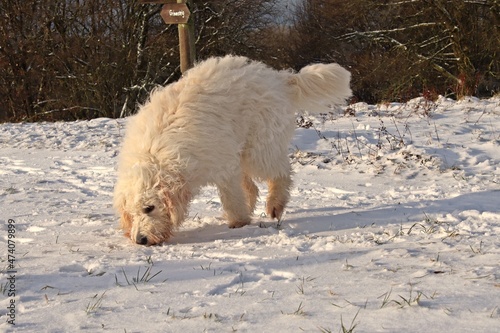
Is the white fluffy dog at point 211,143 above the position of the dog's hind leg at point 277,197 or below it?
above

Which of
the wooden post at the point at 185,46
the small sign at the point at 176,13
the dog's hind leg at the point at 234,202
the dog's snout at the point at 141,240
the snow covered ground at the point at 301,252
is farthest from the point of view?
the wooden post at the point at 185,46

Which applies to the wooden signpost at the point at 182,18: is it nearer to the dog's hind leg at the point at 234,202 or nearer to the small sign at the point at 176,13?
the small sign at the point at 176,13

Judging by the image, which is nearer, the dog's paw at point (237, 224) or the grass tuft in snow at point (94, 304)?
the grass tuft in snow at point (94, 304)

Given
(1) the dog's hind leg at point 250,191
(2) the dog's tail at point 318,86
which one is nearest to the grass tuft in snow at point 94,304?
(1) the dog's hind leg at point 250,191

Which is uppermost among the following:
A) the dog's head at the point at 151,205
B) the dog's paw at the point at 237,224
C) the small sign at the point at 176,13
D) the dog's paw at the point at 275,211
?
the small sign at the point at 176,13

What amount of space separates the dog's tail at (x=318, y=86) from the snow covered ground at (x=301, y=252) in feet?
3.16

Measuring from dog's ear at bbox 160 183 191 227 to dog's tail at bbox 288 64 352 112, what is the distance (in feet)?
5.10

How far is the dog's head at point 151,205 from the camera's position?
4191 millimetres

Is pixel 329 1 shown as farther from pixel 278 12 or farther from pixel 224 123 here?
pixel 224 123

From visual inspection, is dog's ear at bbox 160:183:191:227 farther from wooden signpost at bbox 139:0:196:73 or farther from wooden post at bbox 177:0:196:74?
wooden post at bbox 177:0:196:74

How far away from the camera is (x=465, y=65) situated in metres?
16.5

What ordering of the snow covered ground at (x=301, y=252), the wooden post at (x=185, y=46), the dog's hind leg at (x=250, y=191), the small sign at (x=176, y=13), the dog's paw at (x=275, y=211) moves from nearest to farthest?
the snow covered ground at (x=301, y=252) → the dog's paw at (x=275, y=211) → the dog's hind leg at (x=250, y=191) → the small sign at (x=176, y=13) → the wooden post at (x=185, y=46)

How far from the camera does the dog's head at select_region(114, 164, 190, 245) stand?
4191mm

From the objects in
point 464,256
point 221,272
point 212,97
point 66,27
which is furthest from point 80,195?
point 66,27
